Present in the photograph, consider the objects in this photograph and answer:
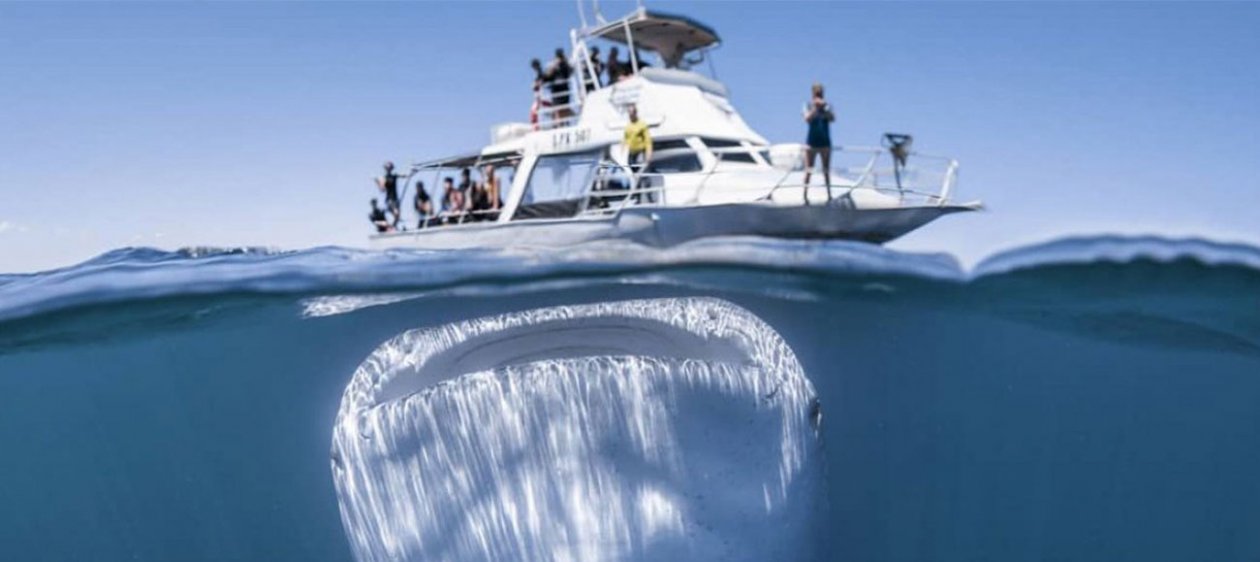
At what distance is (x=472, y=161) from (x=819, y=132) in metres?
7.26

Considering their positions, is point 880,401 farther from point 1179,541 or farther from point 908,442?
point 1179,541

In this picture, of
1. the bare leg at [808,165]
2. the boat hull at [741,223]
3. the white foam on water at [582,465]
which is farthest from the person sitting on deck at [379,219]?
the white foam on water at [582,465]

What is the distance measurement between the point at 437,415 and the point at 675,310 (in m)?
1.22

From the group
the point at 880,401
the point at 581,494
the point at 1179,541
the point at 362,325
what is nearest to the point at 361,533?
the point at 581,494

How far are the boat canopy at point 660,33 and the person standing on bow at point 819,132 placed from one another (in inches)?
194

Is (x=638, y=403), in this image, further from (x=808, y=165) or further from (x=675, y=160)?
(x=675, y=160)

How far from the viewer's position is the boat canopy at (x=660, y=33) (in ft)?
48.2

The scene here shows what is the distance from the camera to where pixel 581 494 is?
394 centimetres

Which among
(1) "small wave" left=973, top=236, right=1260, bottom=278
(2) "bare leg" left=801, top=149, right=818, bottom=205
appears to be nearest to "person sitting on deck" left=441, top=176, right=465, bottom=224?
(2) "bare leg" left=801, top=149, right=818, bottom=205

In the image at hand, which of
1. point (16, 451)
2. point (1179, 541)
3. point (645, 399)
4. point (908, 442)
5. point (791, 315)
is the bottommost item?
point (1179, 541)

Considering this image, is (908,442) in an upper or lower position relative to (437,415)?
lower

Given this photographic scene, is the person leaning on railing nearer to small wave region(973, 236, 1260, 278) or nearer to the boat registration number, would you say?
the boat registration number

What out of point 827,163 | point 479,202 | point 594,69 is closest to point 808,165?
point 827,163

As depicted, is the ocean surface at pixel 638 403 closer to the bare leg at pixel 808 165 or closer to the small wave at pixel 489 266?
the small wave at pixel 489 266
